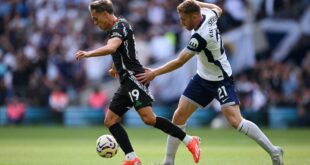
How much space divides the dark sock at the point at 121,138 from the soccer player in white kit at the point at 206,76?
0.74 metres

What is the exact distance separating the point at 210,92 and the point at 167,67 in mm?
859

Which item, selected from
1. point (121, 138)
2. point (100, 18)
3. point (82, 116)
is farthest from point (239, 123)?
point (82, 116)

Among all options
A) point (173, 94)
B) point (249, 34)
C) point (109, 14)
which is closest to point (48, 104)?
point (173, 94)

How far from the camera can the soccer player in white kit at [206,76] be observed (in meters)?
11.5

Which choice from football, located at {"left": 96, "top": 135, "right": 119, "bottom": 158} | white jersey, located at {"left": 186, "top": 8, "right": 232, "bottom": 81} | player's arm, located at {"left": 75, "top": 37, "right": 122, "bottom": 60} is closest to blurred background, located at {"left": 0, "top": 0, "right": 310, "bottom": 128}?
white jersey, located at {"left": 186, "top": 8, "right": 232, "bottom": 81}

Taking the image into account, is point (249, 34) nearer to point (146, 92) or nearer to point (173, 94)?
point (173, 94)

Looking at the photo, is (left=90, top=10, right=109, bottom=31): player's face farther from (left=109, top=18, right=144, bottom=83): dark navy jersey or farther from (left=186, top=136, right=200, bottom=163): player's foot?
(left=186, top=136, right=200, bottom=163): player's foot

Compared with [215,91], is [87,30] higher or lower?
lower

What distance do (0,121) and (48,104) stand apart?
6.22 ft

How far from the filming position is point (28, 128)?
26.5 metres

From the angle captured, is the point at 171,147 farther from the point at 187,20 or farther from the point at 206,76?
the point at 187,20

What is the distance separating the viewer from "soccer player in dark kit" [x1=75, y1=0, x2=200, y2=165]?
38.3 ft

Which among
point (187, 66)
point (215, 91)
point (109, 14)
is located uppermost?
point (109, 14)

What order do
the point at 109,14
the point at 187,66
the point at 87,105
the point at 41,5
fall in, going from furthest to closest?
1. the point at 41,5
2. the point at 87,105
3. the point at 187,66
4. the point at 109,14
